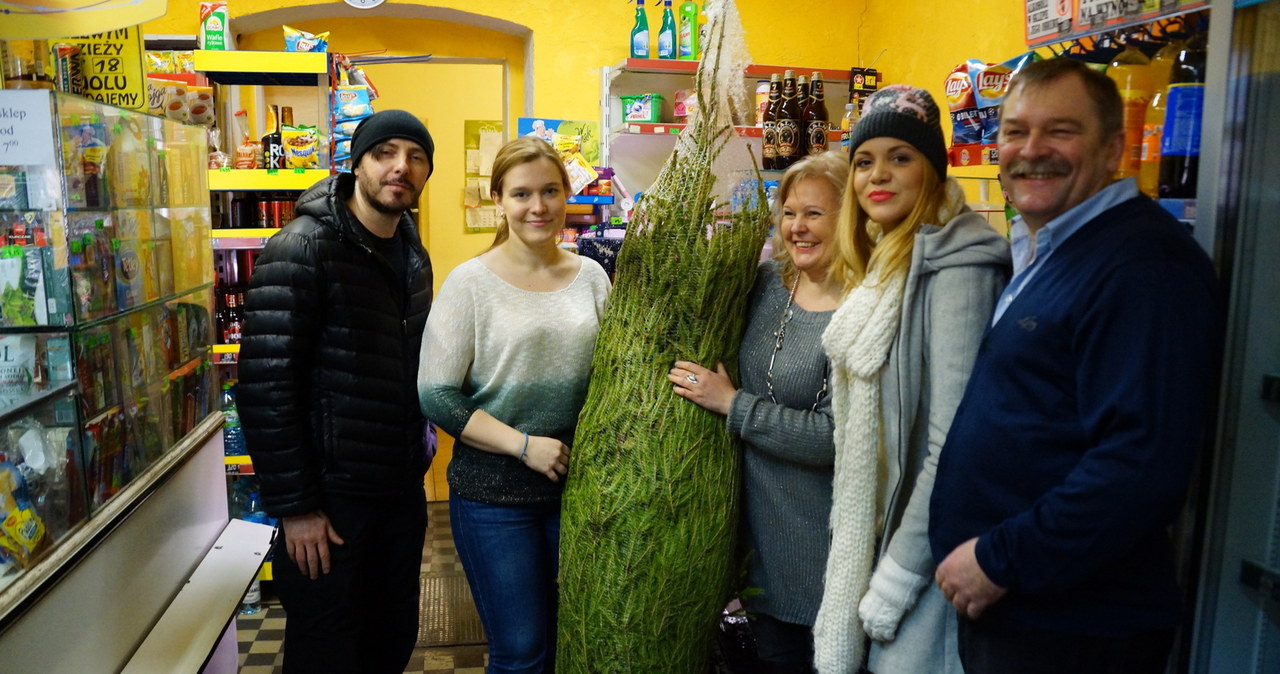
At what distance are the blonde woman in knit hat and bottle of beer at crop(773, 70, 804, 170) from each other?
5.32ft

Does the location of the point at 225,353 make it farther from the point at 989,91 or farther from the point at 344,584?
the point at 989,91

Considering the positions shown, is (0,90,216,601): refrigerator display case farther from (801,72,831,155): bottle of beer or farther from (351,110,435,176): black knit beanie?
(801,72,831,155): bottle of beer

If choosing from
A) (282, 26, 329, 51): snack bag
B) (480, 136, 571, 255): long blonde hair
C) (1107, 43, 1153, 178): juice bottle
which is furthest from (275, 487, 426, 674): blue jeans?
(282, 26, 329, 51): snack bag

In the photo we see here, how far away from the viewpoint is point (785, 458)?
165cm

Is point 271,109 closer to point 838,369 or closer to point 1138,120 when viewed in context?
point 838,369

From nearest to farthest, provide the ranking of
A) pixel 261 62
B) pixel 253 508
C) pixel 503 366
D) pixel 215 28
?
pixel 503 366 < pixel 261 62 < pixel 253 508 < pixel 215 28

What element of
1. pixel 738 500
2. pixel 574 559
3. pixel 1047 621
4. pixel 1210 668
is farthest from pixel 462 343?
pixel 1210 668

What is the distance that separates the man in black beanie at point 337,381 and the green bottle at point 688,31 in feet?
6.57

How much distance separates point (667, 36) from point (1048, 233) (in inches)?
113

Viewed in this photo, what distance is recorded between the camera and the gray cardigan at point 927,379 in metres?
1.36

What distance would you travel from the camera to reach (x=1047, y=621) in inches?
48.6

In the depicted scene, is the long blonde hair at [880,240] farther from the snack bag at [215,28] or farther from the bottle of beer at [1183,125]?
the snack bag at [215,28]

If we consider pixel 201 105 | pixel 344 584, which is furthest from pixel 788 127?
pixel 201 105

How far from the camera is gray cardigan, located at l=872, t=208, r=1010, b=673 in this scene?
136 centimetres
